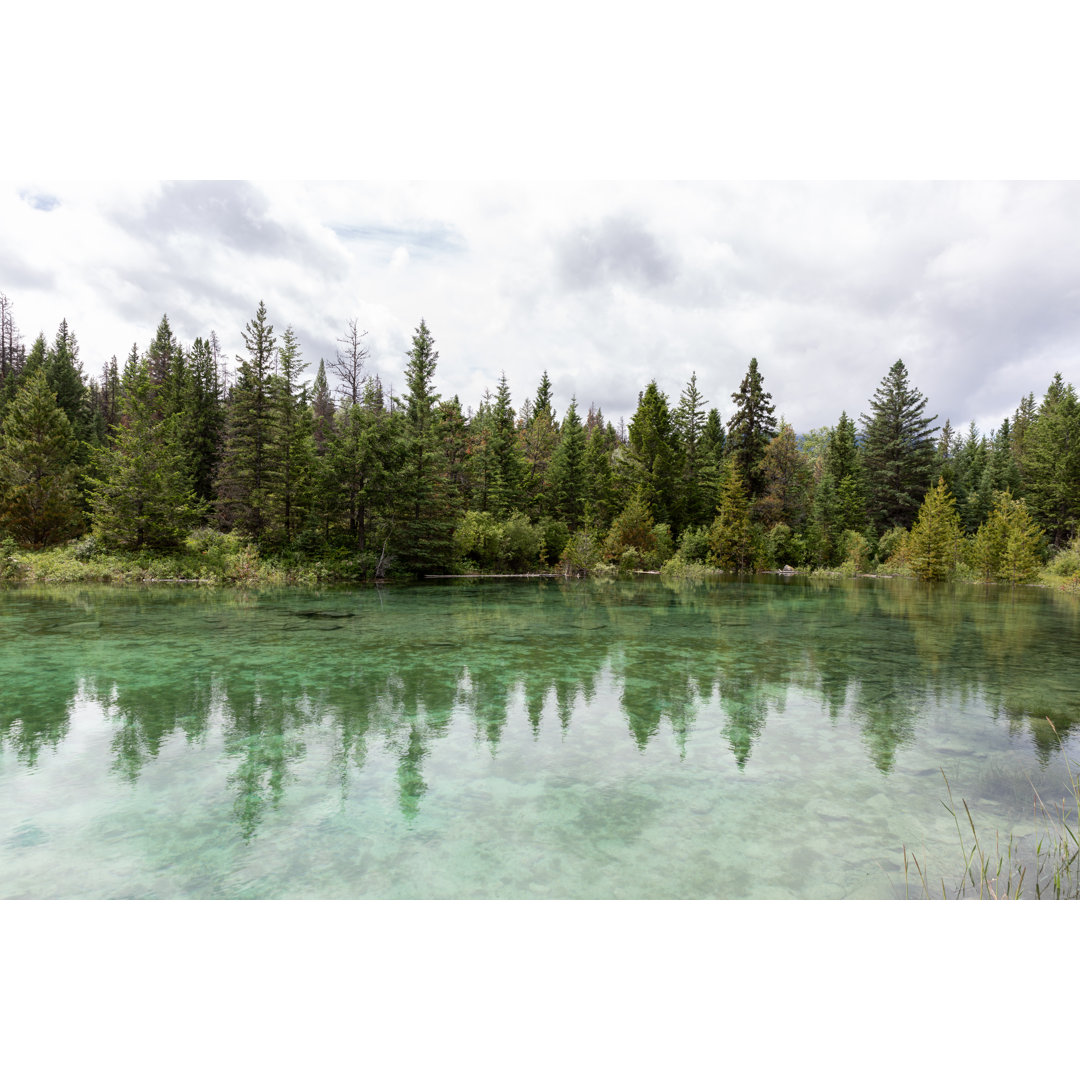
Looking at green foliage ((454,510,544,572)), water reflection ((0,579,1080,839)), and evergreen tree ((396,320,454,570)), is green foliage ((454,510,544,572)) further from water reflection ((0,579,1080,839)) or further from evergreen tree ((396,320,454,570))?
water reflection ((0,579,1080,839))

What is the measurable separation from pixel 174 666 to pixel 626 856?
7.98 m

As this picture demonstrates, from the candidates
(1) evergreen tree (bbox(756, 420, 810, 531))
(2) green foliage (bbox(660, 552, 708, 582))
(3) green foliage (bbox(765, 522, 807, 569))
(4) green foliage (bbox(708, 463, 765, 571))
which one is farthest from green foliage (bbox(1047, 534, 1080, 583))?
(2) green foliage (bbox(660, 552, 708, 582))

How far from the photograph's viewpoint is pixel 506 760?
18.2 ft

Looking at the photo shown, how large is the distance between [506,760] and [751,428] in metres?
41.5

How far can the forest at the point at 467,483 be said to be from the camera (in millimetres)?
27719

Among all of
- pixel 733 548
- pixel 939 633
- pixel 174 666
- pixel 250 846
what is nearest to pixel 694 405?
pixel 733 548

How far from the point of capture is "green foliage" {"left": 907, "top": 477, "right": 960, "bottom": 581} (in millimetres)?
32250

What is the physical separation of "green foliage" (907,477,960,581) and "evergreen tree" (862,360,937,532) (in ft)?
45.2

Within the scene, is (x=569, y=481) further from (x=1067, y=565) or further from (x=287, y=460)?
(x=1067, y=565)

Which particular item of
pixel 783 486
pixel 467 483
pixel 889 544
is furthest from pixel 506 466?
pixel 889 544

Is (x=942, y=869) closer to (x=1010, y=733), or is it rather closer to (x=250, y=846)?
(x=1010, y=733)

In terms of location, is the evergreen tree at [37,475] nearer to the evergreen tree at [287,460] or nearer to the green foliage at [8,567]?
the green foliage at [8,567]

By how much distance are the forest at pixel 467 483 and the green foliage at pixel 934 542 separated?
167 mm

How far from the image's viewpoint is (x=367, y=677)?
858 centimetres
